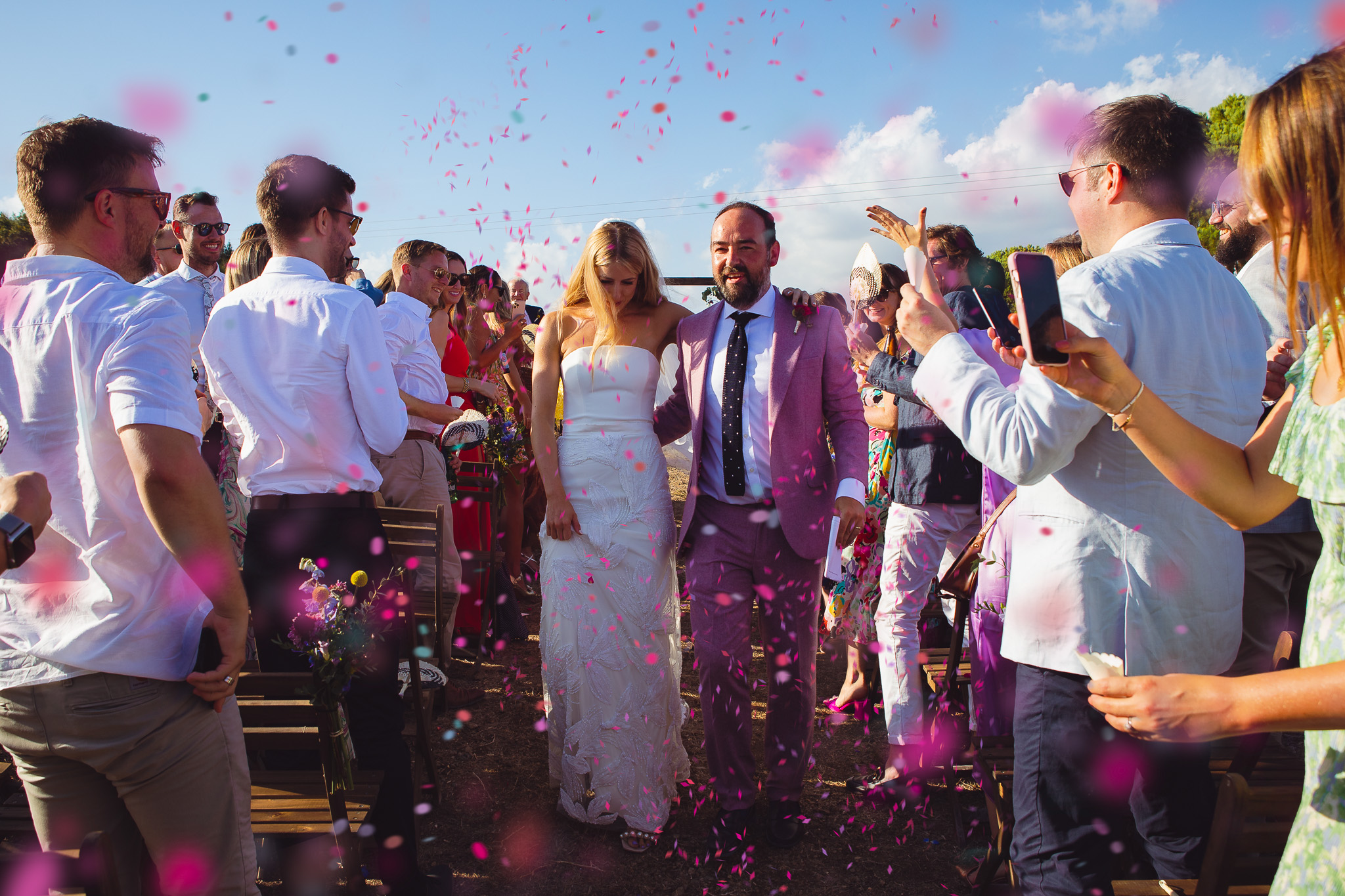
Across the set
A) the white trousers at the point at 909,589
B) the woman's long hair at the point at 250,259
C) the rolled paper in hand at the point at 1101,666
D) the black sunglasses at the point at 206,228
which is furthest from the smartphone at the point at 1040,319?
the black sunglasses at the point at 206,228

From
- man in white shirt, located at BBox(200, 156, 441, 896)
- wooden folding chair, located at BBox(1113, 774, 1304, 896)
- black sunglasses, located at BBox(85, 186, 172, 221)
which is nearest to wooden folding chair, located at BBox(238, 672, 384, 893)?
man in white shirt, located at BBox(200, 156, 441, 896)

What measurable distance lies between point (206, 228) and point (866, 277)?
3.61 metres

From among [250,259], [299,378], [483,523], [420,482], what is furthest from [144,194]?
[483,523]

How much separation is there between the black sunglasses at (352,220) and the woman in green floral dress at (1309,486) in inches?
107

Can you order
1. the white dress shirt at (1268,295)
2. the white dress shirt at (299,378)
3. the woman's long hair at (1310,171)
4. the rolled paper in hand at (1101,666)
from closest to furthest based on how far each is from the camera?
the woman's long hair at (1310,171)
the rolled paper in hand at (1101,666)
the white dress shirt at (299,378)
the white dress shirt at (1268,295)

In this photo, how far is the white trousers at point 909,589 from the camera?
12.2 feet

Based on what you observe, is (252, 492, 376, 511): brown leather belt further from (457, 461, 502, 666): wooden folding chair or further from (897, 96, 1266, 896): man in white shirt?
(457, 461, 502, 666): wooden folding chair

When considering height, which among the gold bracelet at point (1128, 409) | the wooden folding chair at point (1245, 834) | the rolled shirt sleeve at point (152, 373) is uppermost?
the rolled shirt sleeve at point (152, 373)

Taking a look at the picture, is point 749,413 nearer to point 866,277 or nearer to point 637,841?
point 866,277

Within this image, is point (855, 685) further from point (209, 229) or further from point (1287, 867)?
point (209, 229)

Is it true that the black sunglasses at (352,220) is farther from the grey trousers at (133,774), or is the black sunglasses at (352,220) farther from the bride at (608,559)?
the grey trousers at (133,774)

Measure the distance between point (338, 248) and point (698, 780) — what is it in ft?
9.75

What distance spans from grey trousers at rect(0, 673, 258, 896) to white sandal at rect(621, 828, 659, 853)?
70.1 inches

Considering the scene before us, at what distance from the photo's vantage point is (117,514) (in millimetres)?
1763
